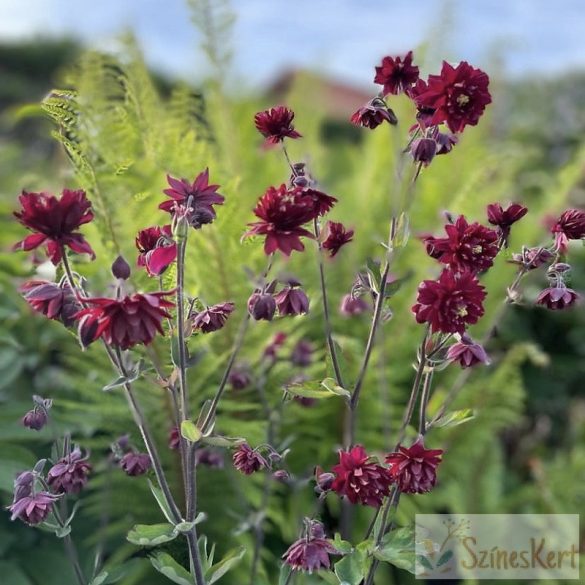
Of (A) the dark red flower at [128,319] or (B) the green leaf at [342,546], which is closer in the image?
(A) the dark red flower at [128,319]

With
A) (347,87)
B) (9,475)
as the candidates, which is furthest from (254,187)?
(347,87)

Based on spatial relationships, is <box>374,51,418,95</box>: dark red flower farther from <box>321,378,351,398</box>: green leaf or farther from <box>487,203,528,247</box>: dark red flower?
<box>321,378,351,398</box>: green leaf

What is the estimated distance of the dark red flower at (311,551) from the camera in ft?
2.24

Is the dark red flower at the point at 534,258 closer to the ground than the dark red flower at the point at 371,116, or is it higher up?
closer to the ground

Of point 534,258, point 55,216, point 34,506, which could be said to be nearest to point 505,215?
point 534,258

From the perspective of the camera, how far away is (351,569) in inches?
29.4

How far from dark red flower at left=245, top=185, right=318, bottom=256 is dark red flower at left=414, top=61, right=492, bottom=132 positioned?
0.15 m

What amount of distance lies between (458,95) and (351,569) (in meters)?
0.48

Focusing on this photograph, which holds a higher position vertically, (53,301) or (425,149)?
(425,149)

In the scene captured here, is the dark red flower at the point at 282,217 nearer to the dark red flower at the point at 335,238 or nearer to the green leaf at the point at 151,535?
the dark red flower at the point at 335,238

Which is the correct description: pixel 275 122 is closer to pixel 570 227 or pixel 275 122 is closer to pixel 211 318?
pixel 211 318

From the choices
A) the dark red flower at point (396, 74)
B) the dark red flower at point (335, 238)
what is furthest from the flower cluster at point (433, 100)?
the dark red flower at point (335, 238)

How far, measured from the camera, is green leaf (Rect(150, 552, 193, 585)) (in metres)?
0.73

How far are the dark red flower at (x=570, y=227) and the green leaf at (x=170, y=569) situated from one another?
51 centimetres
